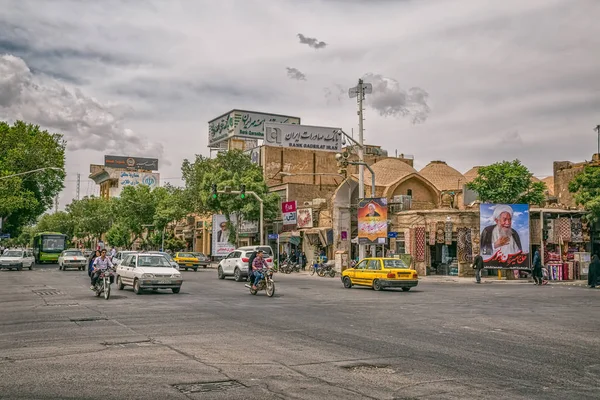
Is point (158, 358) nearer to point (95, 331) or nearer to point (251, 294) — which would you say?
point (95, 331)

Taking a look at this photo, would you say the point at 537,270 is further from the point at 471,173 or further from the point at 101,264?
the point at 471,173

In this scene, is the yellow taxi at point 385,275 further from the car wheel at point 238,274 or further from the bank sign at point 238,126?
the bank sign at point 238,126

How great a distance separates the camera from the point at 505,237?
128 ft

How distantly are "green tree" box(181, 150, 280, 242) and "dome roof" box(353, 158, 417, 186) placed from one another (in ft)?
31.2

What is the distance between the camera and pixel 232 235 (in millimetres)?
57156

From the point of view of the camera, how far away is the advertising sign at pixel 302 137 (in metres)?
68.3

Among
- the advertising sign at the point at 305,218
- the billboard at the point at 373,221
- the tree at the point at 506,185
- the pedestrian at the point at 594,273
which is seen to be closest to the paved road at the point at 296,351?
the pedestrian at the point at 594,273

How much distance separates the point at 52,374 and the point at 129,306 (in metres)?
10.6

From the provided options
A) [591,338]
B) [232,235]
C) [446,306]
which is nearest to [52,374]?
[591,338]

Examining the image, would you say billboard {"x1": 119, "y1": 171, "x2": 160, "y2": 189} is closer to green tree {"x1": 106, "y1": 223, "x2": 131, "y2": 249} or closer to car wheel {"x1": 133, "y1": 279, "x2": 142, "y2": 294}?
green tree {"x1": 106, "y1": 223, "x2": 131, "y2": 249}

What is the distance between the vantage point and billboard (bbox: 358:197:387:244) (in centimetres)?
4066

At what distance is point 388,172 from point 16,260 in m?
35.1

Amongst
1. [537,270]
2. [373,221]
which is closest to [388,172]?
[373,221]

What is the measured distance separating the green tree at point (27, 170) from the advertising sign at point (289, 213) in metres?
22.1
